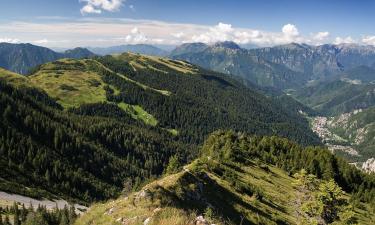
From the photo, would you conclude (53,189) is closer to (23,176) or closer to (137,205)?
Answer: (23,176)

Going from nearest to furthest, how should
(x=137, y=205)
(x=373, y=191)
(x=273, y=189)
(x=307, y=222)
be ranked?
1. (x=137, y=205)
2. (x=307, y=222)
3. (x=273, y=189)
4. (x=373, y=191)

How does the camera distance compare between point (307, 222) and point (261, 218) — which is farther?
point (261, 218)

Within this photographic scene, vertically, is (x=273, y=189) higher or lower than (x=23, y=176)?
higher

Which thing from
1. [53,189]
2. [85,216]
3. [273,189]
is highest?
[85,216]

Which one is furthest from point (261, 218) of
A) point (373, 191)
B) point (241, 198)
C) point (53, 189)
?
point (53, 189)

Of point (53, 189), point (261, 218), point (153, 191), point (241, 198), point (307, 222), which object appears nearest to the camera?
point (153, 191)

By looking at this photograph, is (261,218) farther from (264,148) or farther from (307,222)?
(264,148)

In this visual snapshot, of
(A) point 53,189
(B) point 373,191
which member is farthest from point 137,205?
(A) point 53,189
